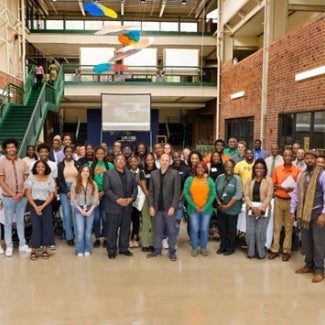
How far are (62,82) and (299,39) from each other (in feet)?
31.7

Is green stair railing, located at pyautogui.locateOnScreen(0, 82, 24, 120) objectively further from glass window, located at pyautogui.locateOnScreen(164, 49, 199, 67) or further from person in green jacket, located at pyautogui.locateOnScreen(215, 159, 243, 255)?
person in green jacket, located at pyautogui.locateOnScreen(215, 159, 243, 255)

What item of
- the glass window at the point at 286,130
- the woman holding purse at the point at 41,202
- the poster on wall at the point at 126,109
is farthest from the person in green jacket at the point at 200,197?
the poster on wall at the point at 126,109

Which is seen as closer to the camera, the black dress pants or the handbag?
the black dress pants

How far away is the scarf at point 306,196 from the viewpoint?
4.53m

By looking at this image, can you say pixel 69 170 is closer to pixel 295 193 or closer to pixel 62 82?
pixel 295 193

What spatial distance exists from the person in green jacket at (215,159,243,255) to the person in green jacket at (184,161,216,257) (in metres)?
0.17

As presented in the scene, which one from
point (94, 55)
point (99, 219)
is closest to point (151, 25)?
point (94, 55)

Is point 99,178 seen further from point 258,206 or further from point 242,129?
point 242,129

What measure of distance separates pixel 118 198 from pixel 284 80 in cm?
625

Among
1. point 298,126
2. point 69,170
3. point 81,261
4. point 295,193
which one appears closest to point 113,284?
point 81,261

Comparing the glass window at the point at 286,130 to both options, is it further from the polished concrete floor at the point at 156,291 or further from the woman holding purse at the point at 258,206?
the polished concrete floor at the point at 156,291

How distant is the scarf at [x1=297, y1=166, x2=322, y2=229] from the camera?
4.53m

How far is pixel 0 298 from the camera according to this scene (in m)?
4.02

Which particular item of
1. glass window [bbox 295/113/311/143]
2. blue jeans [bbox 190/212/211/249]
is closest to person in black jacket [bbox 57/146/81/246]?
blue jeans [bbox 190/212/211/249]
